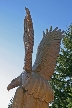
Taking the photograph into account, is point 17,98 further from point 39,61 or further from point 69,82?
point 69,82

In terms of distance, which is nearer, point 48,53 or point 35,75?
point 35,75

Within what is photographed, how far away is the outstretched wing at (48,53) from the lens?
5865 mm

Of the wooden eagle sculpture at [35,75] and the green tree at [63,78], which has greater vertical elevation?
the green tree at [63,78]

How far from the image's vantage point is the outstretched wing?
587 centimetres

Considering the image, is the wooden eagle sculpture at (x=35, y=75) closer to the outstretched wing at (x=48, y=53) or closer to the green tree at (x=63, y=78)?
the outstretched wing at (x=48, y=53)

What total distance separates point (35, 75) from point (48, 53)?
76 cm

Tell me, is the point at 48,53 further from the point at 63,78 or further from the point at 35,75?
the point at 63,78

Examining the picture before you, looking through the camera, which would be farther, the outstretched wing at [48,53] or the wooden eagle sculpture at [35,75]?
the outstretched wing at [48,53]

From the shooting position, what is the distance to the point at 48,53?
6.13m

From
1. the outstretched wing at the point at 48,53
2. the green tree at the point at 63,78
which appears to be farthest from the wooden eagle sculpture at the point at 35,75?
the green tree at the point at 63,78

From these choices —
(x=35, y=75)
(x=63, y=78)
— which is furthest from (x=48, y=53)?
(x=63, y=78)

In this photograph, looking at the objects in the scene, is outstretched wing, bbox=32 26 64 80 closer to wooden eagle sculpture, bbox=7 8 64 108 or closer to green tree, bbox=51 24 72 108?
wooden eagle sculpture, bbox=7 8 64 108

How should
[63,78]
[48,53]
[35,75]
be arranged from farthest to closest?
[63,78] < [48,53] < [35,75]

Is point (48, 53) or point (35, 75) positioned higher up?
point (48, 53)
